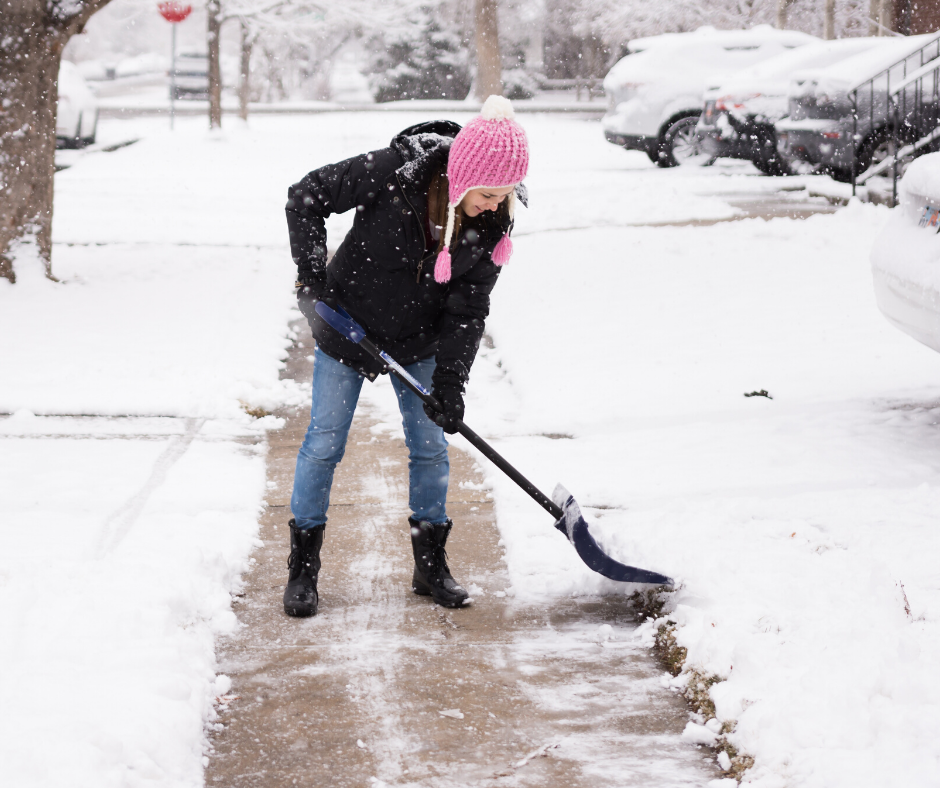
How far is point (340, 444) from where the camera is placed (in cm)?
333

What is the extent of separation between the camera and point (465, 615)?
11.1 feet

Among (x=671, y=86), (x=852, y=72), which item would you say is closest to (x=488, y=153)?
(x=852, y=72)

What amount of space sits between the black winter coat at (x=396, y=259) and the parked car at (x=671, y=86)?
12.8 metres

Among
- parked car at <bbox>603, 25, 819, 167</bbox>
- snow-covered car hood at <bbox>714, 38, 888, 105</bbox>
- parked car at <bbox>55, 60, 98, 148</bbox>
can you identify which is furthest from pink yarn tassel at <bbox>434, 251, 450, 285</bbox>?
parked car at <bbox>55, 60, 98, 148</bbox>

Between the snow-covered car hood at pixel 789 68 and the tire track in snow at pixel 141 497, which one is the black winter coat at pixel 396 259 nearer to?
the tire track in snow at pixel 141 497

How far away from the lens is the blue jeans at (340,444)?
327 centimetres

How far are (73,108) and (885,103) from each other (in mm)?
11286

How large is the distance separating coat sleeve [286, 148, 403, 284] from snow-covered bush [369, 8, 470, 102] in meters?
33.3

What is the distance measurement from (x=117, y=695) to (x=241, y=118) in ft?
79.5

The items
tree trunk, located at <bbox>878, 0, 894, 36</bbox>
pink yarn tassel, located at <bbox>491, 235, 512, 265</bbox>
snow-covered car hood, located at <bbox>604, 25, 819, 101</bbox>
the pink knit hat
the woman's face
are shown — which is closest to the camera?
the pink knit hat

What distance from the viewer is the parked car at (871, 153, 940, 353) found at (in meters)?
4.24

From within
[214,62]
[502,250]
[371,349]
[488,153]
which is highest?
[214,62]

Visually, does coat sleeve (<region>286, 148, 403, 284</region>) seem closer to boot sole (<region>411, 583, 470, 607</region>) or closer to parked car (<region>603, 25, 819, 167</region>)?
boot sole (<region>411, 583, 470, 607</region>)

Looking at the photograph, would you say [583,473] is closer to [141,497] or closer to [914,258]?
[914,258]
